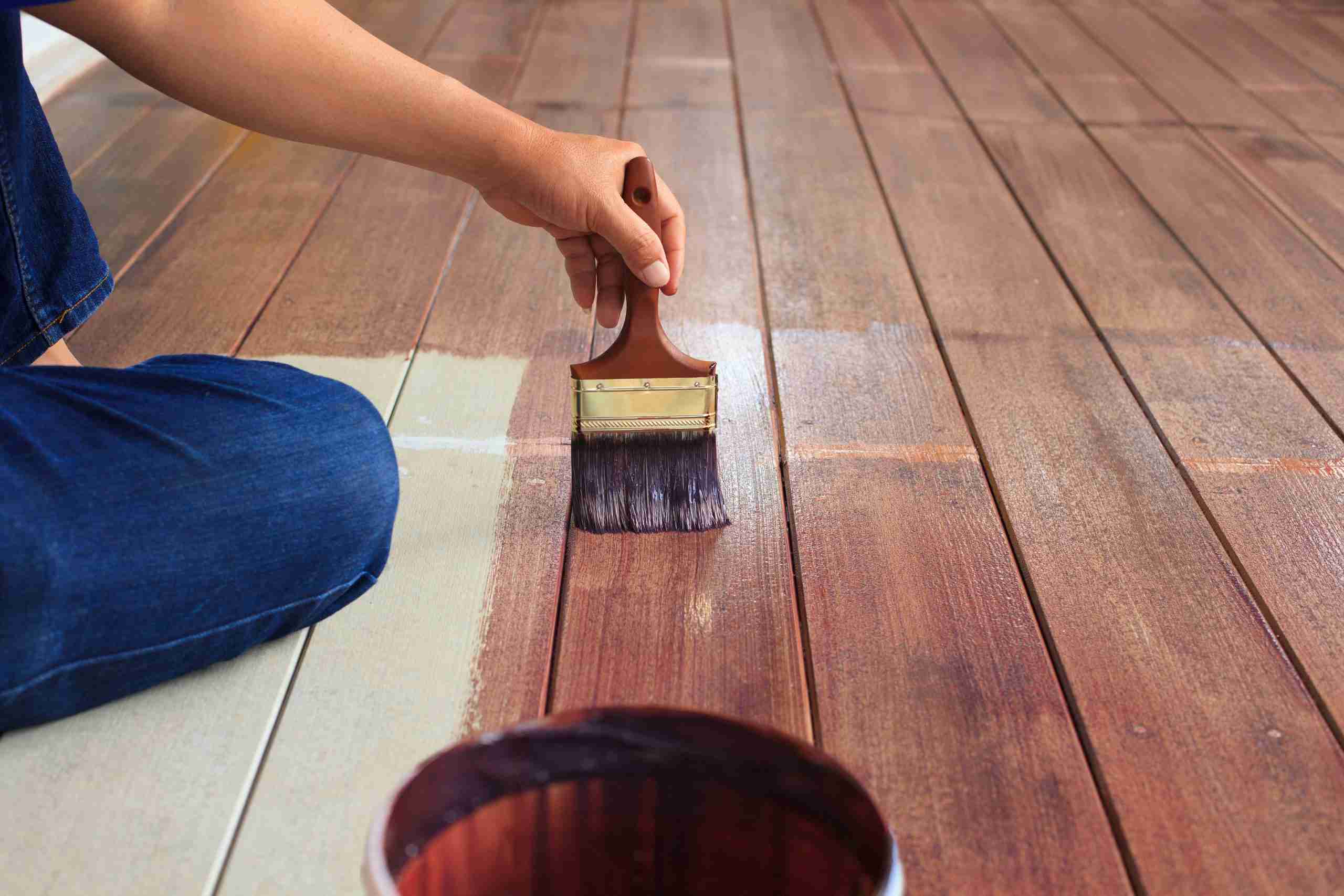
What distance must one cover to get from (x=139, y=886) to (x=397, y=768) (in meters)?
0.17

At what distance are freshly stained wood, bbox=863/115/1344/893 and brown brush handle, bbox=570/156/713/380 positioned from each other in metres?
0.35

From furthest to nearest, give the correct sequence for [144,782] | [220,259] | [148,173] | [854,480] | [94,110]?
[94,110], [148,173], [220,259], [854,480], [144,782]

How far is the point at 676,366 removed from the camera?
1025mm

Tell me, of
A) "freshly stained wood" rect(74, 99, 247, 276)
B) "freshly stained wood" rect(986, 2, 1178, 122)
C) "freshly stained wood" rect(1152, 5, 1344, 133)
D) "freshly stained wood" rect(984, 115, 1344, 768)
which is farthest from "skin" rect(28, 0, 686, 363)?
"freshly stained wood" rect(1152, 5, 1344, 133)

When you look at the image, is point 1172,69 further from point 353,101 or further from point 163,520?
point 163,520

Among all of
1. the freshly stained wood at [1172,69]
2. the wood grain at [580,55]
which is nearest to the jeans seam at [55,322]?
the wood grain at [580,55]

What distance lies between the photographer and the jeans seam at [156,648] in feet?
2.72

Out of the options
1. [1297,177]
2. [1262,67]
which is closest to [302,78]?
[1297,177]

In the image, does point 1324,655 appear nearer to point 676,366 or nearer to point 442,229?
point 676,366

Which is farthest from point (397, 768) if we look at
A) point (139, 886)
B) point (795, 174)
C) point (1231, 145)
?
point (1231, 145)

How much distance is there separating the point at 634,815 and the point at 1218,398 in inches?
39.2

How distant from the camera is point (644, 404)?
104 centimetres

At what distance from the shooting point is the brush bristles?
106cm

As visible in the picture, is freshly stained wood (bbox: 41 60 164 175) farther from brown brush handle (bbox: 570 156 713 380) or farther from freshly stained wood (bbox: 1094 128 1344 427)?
freshly stained wood (bbox: 1094 128 1344 427)
